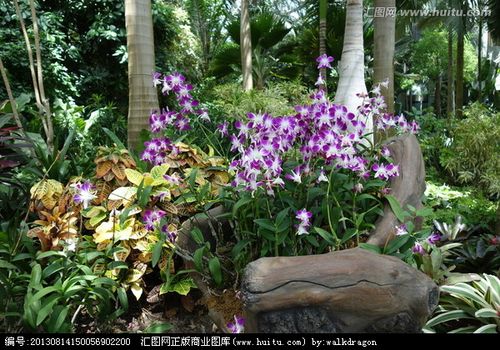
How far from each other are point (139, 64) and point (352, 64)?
1.99 metres

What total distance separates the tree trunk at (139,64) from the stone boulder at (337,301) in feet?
8.12

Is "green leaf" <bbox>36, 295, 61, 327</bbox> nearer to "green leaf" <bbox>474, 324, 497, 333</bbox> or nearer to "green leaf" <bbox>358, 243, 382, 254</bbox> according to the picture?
"green leaf" <bbox>358, 243, 382, 254</bbox>

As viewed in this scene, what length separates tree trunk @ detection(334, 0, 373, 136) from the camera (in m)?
3.82

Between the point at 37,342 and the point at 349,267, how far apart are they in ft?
4.68

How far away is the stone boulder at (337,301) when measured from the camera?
1.64 metres

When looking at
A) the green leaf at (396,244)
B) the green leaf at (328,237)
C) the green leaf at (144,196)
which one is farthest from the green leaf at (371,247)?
the green leaf at (144,196)

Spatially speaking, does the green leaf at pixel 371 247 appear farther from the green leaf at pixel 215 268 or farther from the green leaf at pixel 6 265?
the green leaf at pixel 6 265

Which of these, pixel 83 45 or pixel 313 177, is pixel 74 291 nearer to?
pixel 313 177

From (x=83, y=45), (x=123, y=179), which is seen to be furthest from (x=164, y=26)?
(x=123, y=179)

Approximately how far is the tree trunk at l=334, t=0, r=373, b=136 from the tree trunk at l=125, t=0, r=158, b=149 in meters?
1.78

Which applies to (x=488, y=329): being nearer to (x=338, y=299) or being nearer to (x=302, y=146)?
(x=338, y=299)

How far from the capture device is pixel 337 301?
1646 millimetres

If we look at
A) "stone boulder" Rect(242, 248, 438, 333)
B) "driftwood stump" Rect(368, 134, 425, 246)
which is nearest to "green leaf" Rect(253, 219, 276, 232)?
"stone boulder" Rect(242, 248, 438, 333)

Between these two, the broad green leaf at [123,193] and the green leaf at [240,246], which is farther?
the broad green leaf at [123,193]
